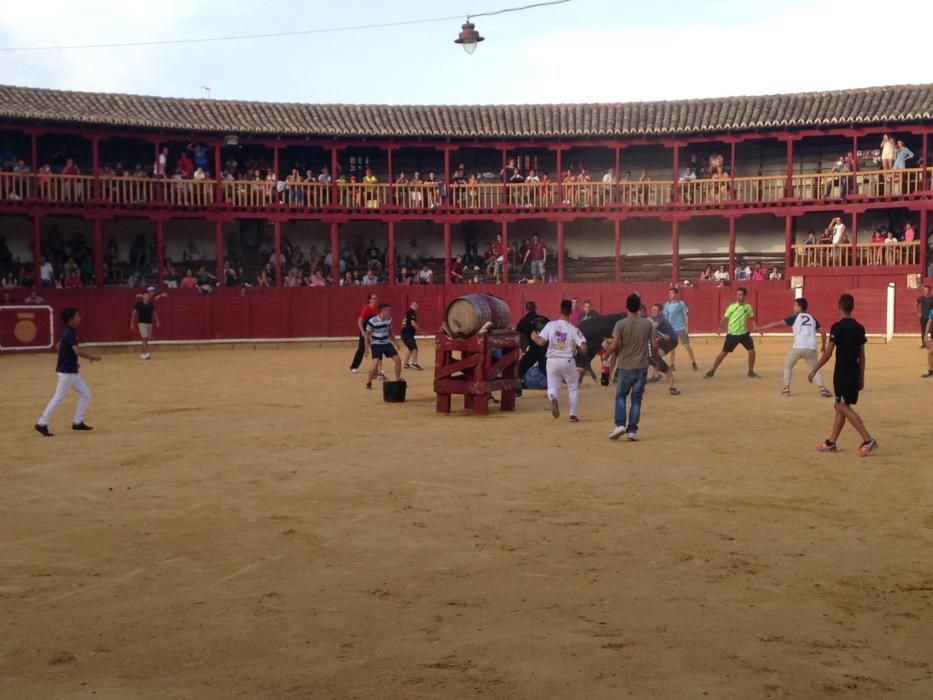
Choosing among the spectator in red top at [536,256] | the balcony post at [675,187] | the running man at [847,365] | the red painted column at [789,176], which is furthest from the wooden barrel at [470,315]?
the red painted column at [789,176]

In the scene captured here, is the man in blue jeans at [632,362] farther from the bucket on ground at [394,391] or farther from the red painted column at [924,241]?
the red painted column at [924,241]

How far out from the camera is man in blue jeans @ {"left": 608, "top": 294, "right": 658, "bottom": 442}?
1143 cm

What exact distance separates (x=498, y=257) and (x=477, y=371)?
21.6 meters

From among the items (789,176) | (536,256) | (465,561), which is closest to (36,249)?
(536,256)

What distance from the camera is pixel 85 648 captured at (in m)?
5.06

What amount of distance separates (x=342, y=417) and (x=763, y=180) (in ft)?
80.3

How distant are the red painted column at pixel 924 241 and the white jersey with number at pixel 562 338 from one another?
22.1 meters

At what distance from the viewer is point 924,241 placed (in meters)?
31.5

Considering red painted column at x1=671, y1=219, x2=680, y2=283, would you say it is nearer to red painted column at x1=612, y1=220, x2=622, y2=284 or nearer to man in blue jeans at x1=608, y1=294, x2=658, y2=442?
red painted column at x1=612, y1=220, x2=622, y2=284

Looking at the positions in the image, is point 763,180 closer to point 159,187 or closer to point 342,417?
point 159,187

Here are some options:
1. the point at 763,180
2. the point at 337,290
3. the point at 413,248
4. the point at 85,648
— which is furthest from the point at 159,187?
the point at 85,648

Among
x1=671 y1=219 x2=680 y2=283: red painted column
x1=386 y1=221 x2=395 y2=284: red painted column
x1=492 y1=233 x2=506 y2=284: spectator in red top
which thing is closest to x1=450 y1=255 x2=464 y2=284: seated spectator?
x1=492 y1=233 x2=506 y2=284: spectator in red top

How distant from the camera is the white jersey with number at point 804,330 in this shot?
49.8 ft

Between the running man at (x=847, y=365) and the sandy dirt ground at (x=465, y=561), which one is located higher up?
the running man at (x=847, y=365)
